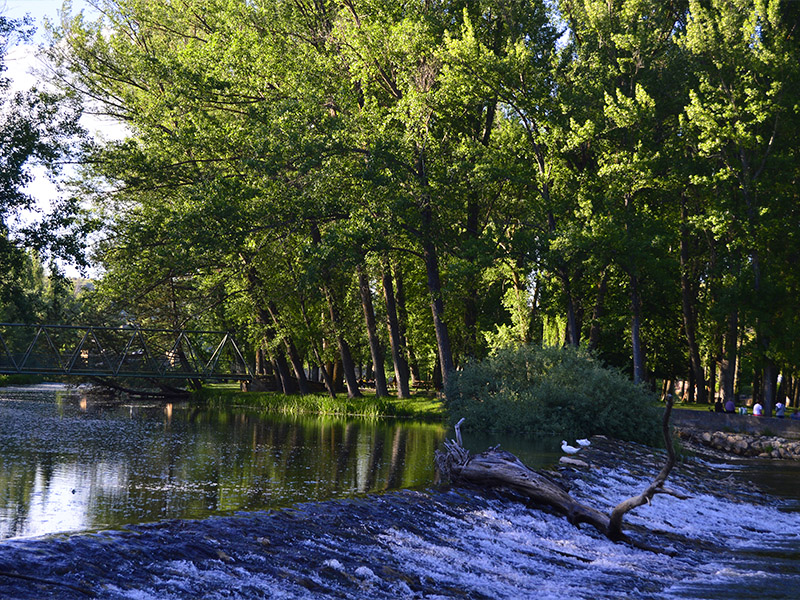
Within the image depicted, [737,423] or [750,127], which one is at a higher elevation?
[750,127]

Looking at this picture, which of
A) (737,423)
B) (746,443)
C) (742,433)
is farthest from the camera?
(737,423)

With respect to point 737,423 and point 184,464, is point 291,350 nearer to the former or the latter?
point 737,423

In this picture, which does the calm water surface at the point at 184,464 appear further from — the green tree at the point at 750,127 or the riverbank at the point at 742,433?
the green tree at the point at 750,127

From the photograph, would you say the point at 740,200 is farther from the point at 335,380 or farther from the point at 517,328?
the point at 335,380

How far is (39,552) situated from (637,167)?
3092cm

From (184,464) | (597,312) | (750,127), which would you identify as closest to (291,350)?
(597,312)

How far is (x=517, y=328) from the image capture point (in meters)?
39.4

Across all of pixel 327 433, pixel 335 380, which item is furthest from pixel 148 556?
pixel 335 380

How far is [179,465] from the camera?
18125 mm

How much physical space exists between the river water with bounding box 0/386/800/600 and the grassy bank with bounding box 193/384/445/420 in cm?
1478

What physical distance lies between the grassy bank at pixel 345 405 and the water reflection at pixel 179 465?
391 centimetres

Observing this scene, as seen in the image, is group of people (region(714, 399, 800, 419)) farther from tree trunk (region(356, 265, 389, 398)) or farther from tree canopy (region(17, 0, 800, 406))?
tree trunk (region(356, 265, 389, 398))

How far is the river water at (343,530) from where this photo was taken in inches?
349

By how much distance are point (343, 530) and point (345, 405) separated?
2940 cm
